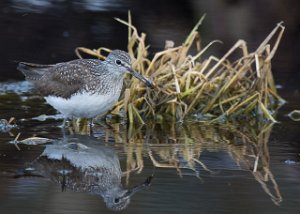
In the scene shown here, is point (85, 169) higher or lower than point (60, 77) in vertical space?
lower

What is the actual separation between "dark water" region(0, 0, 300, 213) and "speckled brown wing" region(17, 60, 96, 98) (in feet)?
1.22

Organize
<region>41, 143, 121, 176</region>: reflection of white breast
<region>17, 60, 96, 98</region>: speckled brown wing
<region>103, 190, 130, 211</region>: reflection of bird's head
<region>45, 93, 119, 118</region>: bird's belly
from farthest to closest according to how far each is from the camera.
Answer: <region>17, 60, 96, 98</region>: speckled brown wing
<region>45, 93, 119, 118</region>: bird's belly
<region>41, 143, 121, 176</region>: reflection of white breast
<region>103, 190, 130, 211</region>: reflection of bird's head

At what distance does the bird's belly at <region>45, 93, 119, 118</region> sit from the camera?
7812mm

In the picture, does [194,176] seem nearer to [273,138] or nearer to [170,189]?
[170,189]

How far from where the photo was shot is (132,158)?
711cm

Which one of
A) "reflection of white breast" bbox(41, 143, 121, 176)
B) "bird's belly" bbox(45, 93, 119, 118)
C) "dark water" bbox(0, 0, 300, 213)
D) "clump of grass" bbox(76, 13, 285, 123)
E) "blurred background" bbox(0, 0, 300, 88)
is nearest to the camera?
"dark water" bbox(0, 0, 300, 213)

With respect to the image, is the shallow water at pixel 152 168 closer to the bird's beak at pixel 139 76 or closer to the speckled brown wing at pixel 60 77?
the speckled brown wing at pixel 60 77

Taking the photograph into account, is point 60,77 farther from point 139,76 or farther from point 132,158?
point 132,158

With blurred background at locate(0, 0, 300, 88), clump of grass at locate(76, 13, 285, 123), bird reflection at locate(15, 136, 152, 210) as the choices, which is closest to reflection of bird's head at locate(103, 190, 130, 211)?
bird reflection at locate(15, 136, 152, 210)

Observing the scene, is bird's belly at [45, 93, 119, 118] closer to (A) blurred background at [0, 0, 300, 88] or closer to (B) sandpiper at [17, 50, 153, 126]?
(B) sandpiper at [17, 50, 153, 126]

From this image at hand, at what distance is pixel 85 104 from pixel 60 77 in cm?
54

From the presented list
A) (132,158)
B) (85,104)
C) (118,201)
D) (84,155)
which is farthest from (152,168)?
(85,104)

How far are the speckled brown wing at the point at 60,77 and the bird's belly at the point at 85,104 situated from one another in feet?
0.29

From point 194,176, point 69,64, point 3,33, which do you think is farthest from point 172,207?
point 3,33
